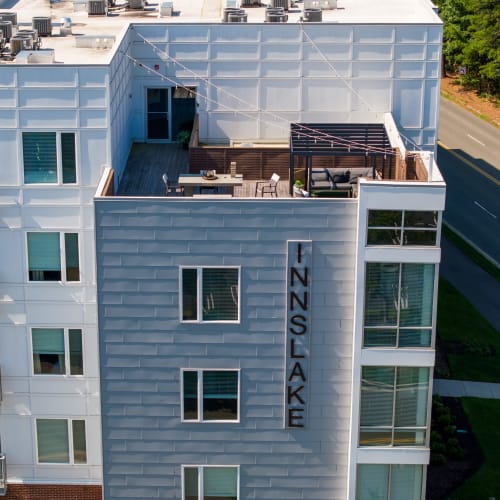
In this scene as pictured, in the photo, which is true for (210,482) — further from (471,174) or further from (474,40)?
(474,40)

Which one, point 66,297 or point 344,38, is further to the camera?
point 344,38

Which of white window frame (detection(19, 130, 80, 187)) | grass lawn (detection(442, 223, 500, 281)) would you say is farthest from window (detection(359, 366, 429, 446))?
grass lawn (detection(442, 223, 500, 281))

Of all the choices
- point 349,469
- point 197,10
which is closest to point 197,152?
point 197,10

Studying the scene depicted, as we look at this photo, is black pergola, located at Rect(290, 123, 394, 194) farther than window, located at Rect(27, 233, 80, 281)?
Yes

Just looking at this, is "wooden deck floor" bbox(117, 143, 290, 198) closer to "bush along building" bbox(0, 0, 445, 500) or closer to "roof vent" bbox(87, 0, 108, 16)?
"bush along building" bbox(0, 0, 445, 500)

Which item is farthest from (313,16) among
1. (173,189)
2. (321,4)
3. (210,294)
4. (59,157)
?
(210,294)

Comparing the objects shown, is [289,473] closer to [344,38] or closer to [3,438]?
[3,438]
